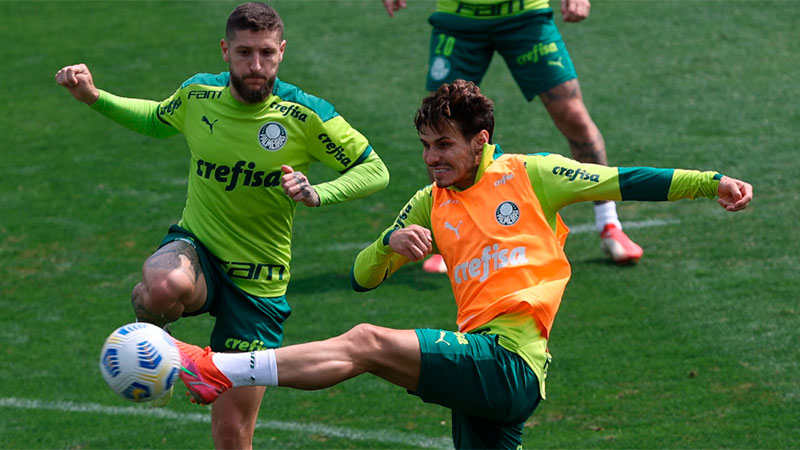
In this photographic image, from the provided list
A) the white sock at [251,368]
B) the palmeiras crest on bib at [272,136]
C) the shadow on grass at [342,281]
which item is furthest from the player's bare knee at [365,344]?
the shadow on grass at [342,281]

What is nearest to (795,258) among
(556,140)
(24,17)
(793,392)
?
(793,392)

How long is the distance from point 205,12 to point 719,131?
753cm

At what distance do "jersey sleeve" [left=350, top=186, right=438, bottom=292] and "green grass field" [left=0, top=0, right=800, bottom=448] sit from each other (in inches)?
68.1

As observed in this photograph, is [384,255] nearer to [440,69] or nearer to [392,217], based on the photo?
[440,69]

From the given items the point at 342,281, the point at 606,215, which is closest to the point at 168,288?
the point at 342,281

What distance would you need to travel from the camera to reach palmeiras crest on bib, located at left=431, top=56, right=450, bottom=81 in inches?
401

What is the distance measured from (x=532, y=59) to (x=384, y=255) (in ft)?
14.3

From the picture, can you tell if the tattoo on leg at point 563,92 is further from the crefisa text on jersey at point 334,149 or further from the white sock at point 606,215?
the crefisa text on jersey at point 334,149

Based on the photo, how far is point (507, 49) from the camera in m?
10.2

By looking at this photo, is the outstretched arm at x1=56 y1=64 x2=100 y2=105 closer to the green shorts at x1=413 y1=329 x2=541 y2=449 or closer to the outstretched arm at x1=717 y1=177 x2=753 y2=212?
the green shorts at x1=413 y1=329 x2=541 y2=449

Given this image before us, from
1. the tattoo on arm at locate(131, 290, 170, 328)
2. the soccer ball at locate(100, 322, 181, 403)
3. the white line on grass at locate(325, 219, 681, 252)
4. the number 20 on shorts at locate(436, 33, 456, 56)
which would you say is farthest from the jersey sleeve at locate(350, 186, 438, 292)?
the white line on grass at locate(325, 219, 681, 252)

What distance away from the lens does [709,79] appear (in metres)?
13.9

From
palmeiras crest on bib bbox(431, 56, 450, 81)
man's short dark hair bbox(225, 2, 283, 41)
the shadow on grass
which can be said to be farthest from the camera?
palmeiras crest on bib bbox(431, 56, 450, 81)

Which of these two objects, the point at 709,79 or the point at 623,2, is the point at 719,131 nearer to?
the point at 709,79
